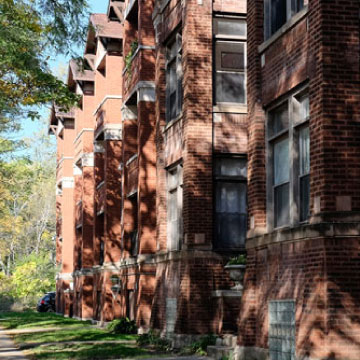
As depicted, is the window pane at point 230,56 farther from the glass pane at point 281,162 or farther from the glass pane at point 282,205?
the glass pane at point 282,205

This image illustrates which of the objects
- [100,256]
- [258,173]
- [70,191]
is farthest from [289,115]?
[70,191]

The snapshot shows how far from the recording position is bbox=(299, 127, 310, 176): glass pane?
15180 mm

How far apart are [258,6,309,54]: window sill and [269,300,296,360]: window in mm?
5088

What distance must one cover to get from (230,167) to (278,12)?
6.67 m

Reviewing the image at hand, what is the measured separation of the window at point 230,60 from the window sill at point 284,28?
570 centimetres

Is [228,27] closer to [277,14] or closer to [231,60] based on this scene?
[231,60]

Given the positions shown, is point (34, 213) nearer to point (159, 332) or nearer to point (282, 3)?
point (159, 332)

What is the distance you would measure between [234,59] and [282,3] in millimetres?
6448

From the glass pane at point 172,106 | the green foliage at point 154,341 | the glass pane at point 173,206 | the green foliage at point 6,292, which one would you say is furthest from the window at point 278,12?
the green foliage at point 6,292

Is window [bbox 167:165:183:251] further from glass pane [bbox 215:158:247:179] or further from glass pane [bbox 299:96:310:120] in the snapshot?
glass pane [bbox 299:96:310:120]

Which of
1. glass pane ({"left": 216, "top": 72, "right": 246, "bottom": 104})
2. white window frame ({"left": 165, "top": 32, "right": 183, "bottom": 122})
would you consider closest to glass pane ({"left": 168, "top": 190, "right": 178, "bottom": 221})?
white window frame ({"left": 165, "top": 32, "right": 183, "bottom": 122})

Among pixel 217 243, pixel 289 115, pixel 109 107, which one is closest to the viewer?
pixel 289 115

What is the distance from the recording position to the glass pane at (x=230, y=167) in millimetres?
22906

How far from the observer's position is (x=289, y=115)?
15852 mm
